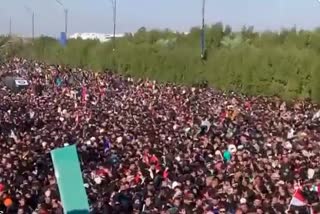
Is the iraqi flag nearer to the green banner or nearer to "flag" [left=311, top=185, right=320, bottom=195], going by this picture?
"flag" [left=311, top=185, right=320, bottom=195]

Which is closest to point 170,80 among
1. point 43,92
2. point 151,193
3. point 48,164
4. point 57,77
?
point 57,77

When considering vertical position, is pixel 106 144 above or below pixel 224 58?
below

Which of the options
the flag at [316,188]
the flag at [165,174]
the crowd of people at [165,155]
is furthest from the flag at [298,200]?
the flag at [165,174]

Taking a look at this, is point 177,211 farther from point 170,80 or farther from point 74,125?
point 170,80

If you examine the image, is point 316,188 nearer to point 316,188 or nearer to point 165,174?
point 316,188

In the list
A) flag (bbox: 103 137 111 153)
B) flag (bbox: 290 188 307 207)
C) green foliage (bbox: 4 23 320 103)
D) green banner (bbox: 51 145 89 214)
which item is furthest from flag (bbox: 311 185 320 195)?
green foliage (bbox: 4 23 320 103)

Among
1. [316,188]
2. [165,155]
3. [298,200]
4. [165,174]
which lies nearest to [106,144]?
[165,155]

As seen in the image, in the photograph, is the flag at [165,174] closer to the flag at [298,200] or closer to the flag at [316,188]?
the flag at [316,188]
